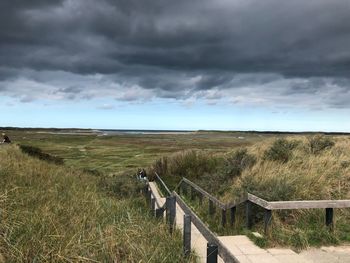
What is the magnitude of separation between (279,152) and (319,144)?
7.77 feet

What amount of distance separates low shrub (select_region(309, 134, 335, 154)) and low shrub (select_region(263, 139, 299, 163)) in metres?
0.81

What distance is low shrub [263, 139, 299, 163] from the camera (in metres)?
16.7

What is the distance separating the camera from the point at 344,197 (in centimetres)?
1134

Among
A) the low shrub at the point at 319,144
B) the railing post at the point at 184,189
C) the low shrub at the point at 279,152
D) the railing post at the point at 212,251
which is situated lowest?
the railing post at the point at 184,189

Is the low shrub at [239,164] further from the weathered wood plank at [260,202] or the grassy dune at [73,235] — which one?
the grassy dune at [73,235]

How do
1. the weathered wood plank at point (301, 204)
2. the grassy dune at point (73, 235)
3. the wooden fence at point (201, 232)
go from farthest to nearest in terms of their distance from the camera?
the weathered wood plank at point (301, 204) → the grassy dune at point (73, 235) → the wooden fence at point (201, 232)

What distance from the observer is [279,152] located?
1705 centimetres

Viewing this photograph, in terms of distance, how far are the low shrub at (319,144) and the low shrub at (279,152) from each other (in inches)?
31.7

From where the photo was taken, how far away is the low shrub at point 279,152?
16.7 m

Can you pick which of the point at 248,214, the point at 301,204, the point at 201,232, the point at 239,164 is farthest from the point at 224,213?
the point at 239,164

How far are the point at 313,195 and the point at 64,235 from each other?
7.39 meters

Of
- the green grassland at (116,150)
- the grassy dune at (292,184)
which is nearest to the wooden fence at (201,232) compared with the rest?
the grassy dune at (292,184)

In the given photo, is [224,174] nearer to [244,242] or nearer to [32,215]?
[244,242]

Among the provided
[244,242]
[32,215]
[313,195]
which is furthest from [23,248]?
[313,195]
